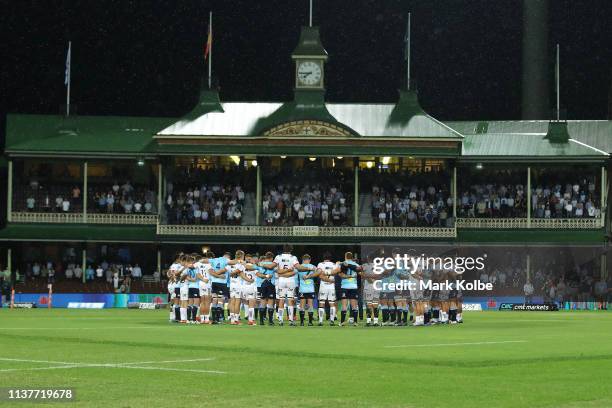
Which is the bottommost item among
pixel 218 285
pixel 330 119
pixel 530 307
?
pixel 530 307

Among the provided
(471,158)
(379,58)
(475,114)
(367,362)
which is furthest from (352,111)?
(367,362)

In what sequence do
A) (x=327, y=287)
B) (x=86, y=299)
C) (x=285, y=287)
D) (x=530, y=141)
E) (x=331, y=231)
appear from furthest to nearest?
(x=530, y=141) → (x=331, y=231) → (x=86, y=299) → (x=285, y=287) → (x=327, y=287)

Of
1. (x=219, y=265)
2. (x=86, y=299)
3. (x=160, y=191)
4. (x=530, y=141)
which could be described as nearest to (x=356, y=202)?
(x=160, y=191)

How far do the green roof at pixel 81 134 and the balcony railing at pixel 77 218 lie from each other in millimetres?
3291

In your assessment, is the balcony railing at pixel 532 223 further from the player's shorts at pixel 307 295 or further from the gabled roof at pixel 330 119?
the player's shorts at pixel 307 295

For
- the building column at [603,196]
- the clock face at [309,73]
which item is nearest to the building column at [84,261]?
the clock face at [309,73]

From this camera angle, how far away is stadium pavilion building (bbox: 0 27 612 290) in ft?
213

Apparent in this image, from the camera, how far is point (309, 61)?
7094 centimetres

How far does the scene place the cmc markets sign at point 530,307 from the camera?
2127 inches

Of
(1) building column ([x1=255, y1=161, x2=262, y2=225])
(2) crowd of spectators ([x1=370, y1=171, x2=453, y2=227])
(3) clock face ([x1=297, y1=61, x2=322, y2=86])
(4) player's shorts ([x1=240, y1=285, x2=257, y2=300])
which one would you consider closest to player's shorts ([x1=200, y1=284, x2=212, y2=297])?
(4) player's shorts ([x1=240, y1=285, x2=257, y2=300])

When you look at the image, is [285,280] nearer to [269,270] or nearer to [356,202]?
[269,270]

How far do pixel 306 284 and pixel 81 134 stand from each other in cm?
3967

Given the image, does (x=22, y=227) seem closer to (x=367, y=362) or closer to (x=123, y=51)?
(x=123, y=51)

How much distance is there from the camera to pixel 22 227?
217 ft
